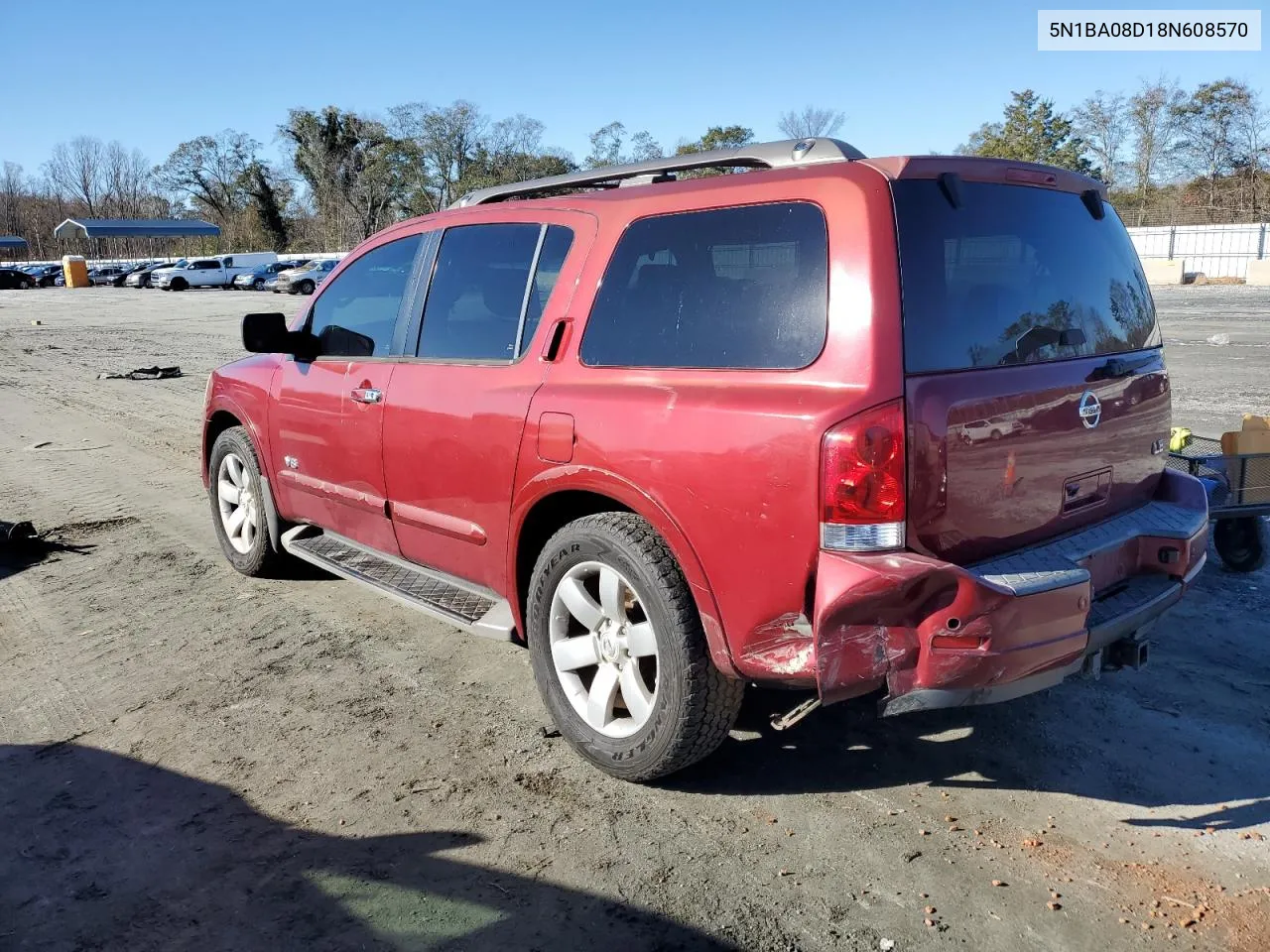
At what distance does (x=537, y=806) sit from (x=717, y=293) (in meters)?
1.77

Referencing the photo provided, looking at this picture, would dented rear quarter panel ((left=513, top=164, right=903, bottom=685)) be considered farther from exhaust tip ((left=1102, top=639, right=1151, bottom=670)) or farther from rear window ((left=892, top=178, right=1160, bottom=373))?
exhaust tip ((left=1102, top=639, right=1151, bottom=670))

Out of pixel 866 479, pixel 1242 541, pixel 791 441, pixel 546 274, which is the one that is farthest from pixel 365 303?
pixel 1242 541

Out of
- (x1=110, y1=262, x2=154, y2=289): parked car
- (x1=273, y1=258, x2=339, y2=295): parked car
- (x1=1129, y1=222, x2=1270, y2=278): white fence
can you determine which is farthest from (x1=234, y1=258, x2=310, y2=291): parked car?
(x1=1129, y1=222, x2=1270, y2=278): white fence

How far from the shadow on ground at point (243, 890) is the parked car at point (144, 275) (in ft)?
→ 193

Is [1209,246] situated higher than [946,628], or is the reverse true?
[1209,246]

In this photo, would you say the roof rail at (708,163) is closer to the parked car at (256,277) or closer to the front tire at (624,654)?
the front tire at (624,654)

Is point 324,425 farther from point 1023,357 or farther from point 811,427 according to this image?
point 1023,357

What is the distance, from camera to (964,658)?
2713mm

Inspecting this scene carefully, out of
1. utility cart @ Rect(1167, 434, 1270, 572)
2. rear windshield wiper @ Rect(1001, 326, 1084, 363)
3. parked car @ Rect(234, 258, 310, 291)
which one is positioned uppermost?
parked car @ Rect(234, 258, 310, 291)

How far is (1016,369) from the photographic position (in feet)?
9.79

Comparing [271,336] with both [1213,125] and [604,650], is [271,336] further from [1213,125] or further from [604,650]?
[1213,125]

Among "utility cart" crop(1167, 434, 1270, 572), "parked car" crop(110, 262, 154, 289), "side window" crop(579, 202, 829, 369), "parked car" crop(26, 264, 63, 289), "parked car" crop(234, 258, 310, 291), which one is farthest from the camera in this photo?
"parked car" crop(26, 264, 63, 289)

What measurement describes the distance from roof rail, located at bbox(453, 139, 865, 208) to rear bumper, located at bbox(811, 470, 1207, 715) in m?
1.28

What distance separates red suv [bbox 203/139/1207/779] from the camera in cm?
272
